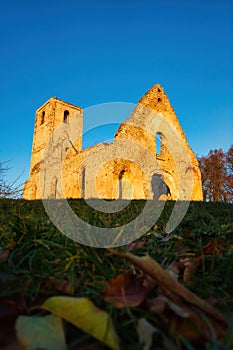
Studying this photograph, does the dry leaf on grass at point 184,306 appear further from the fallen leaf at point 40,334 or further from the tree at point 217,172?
the tree at point 217,172

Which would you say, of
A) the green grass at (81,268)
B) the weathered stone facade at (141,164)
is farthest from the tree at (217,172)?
the green grass at (81,268)

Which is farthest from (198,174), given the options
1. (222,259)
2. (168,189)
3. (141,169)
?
(222,259)

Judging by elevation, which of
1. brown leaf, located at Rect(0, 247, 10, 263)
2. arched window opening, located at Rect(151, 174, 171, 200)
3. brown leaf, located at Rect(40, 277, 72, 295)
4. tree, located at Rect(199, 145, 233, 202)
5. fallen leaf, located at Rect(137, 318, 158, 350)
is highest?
tree, located at Rect(199, 145, 233, 202)

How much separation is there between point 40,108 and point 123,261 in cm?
2898

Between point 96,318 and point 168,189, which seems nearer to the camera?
point 96,318


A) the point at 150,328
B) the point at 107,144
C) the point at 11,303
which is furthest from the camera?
the point at 107,144

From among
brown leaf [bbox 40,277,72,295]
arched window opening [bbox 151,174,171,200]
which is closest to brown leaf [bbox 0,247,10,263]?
brown leaf [bbox 40,277,72,295]

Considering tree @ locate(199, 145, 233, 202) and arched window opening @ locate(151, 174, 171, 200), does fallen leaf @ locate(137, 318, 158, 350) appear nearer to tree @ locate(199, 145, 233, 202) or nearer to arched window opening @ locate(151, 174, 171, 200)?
arched window opening @ locate(151, 174, 171, 200)

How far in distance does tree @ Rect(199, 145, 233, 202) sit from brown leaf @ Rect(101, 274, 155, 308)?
27.6 meters

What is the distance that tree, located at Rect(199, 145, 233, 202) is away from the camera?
27891mm

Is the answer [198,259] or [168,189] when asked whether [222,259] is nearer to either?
[198,259]

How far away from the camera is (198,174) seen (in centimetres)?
1456

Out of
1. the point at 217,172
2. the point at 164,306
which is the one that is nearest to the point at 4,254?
the point at 164,306

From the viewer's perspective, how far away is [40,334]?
0.60 m
